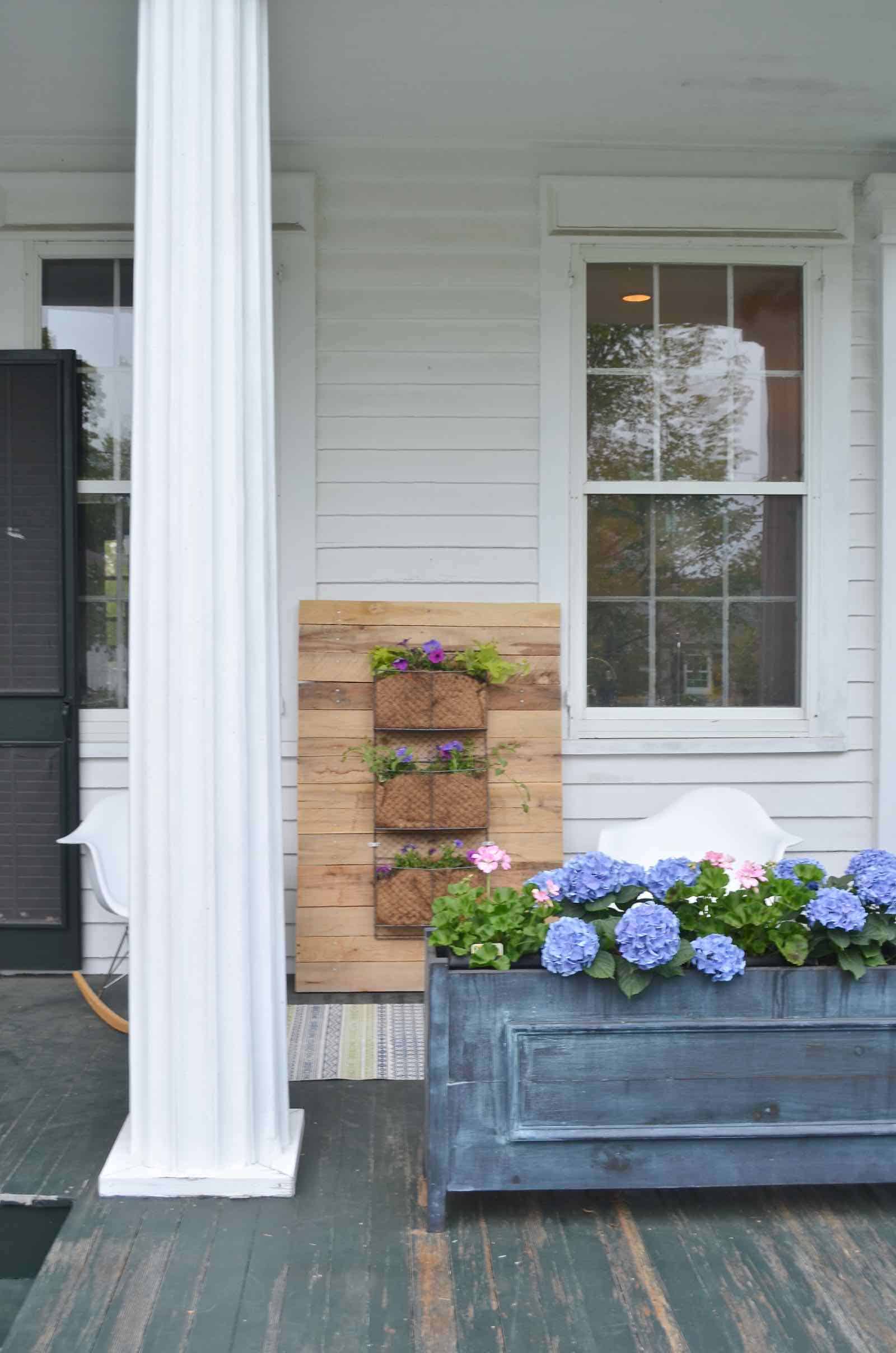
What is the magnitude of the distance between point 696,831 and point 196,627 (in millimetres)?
A: 2036

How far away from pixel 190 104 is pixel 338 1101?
2433 mm

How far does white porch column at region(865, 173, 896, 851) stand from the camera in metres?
3.82

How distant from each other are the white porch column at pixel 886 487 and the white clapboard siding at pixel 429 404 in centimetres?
7

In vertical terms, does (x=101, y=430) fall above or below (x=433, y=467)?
above

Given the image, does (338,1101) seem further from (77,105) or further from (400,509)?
(77,105)

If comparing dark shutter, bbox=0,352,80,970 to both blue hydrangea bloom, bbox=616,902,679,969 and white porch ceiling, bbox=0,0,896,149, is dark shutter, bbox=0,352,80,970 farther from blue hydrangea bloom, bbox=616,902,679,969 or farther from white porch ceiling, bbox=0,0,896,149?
blue hydrangea bloom, bbox=616,902,679,969

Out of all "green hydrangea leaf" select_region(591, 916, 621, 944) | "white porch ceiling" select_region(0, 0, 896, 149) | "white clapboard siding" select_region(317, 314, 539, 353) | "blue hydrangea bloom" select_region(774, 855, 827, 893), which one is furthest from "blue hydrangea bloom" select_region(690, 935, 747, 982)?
"white porch ceiling" select_region(0, 0, 896, 149)

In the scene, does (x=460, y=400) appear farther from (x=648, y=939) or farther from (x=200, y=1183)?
(x=200, y=1183)

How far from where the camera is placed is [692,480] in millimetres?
3902

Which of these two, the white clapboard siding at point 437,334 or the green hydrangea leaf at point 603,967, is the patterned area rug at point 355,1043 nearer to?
the green hydrangea leaf at point 603,967

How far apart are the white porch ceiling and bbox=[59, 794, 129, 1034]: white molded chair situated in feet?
7.73

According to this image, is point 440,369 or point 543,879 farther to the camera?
point 440,369

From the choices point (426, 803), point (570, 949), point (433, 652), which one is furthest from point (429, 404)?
point (570, 949)

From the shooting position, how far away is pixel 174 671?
225cm
